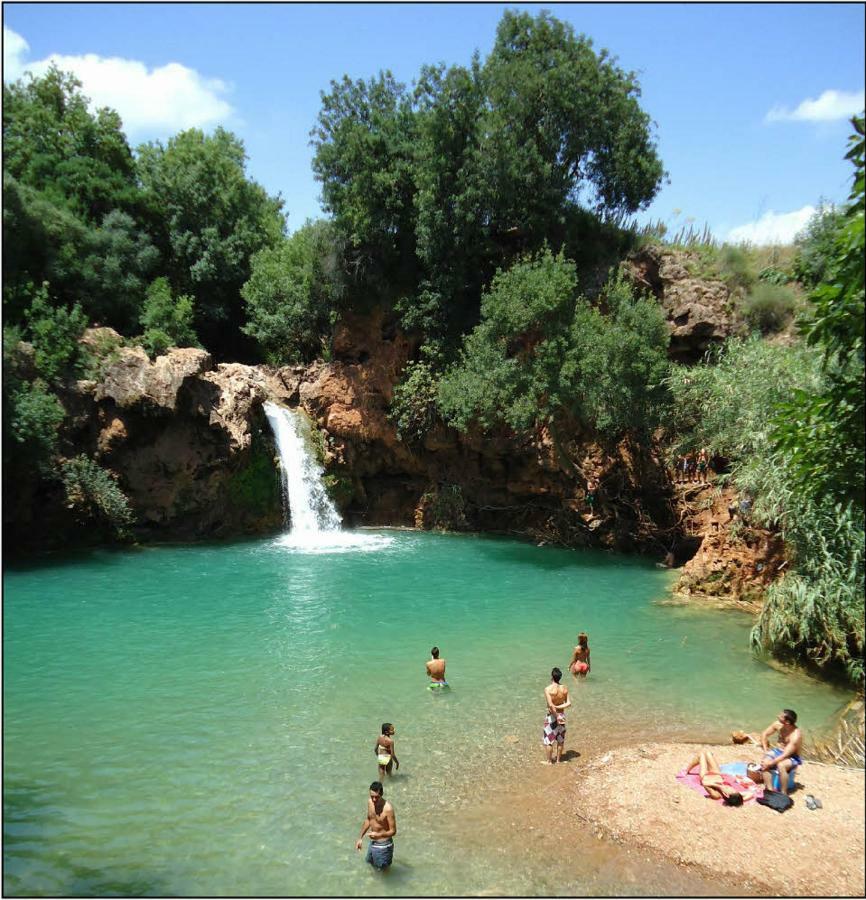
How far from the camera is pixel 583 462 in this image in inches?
1057

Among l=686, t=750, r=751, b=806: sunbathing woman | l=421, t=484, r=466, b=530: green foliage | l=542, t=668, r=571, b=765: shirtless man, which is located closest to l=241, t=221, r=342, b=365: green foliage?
l=421, t=484, r=466, b=530: green foliage

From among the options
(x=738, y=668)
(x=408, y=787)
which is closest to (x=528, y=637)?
(x=738, y=668)

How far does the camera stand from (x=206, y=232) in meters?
35.5

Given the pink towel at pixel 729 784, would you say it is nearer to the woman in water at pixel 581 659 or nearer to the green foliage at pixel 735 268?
the woman in water at pixel 581 659

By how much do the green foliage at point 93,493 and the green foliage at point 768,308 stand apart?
23877mm

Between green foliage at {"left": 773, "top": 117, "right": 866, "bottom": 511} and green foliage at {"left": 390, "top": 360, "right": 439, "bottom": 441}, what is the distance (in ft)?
65.5

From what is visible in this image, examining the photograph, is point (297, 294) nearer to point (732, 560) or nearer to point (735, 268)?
point (735, 268)

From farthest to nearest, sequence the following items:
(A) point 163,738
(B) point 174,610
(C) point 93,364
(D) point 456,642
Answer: (C) point 93,364 → (B) point 174,610 → (D) point 456,642 → (A) point 163,738

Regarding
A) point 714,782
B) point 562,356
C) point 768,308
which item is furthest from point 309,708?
point 768,308

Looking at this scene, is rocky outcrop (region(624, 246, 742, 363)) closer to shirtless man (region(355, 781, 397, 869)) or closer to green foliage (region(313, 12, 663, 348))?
green foliage (region(313, 12, 663, 348))

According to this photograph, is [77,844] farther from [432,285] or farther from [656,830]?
[432,285]

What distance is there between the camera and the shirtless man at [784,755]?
31.2 ft

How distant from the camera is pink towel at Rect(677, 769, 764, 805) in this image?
9547 millimetres

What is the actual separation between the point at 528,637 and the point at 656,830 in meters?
7.34
